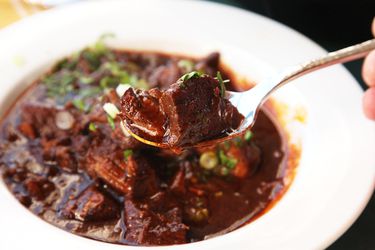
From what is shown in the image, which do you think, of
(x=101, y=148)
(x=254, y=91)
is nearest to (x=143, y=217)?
(x=101, y=148)

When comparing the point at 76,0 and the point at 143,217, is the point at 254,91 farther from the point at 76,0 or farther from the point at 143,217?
the point at 76,0

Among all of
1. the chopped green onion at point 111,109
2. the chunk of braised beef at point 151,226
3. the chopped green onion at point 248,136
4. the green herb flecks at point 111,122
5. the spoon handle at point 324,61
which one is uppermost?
the spoon handle at point 324,61

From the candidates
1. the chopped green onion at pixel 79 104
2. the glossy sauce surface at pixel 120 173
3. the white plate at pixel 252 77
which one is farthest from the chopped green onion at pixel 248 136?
the chopped green onion at pixel 79 104

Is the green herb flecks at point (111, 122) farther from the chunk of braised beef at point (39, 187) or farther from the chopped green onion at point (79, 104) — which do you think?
the chunk of braised beef at point (39, 187)

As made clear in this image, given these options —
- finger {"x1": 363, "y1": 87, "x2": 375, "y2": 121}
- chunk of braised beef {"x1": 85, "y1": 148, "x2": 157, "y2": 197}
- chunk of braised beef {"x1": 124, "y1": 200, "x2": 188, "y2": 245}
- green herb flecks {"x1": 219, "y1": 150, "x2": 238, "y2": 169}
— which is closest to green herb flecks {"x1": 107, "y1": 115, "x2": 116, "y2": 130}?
chunk of braised beef {"x1": 85, "y1": 148, "x2": 157, "y2": 197}

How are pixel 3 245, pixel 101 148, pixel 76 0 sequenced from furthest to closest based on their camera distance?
pixel 76 0 < pixel 101 148 < pixel 3 245

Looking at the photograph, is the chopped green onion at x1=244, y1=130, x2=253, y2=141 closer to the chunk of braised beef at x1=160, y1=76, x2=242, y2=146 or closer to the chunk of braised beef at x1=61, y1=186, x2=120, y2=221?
A: the chunk of braised beef at x1=160, y1=76, x2=242, y2=146
